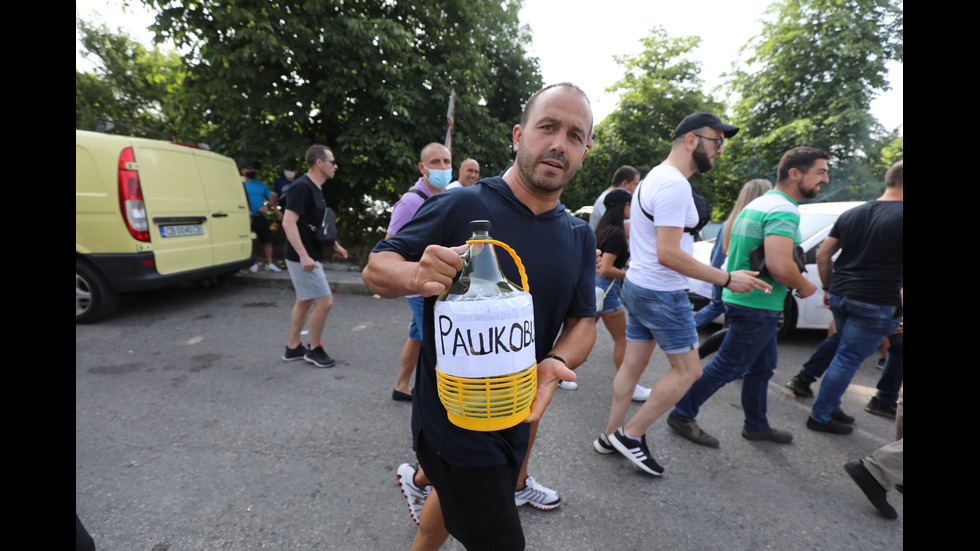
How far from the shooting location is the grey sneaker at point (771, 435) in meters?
3.01

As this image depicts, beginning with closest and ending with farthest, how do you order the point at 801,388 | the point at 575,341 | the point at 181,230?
the point at 575,341, the point at 801,388, the point at 181,230

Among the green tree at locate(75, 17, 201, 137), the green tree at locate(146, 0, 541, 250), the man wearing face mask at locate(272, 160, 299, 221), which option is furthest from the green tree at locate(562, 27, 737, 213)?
the green tree at locate(75, 17, 201, 137)

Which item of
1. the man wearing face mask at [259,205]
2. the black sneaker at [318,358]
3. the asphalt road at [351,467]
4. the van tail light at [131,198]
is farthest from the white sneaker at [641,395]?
the man wearing face mask at [259,205]

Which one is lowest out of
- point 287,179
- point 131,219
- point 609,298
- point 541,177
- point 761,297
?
point 609,298

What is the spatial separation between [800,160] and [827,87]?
628 inches

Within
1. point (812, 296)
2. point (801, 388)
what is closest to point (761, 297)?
point (801, 388)

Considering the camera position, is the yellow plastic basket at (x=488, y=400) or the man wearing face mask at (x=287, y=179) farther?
the man wearing face mask at (x=287, y=179)

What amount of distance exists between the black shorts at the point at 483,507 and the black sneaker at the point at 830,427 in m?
3.06

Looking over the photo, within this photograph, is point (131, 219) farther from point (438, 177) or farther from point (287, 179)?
point (438, 177)

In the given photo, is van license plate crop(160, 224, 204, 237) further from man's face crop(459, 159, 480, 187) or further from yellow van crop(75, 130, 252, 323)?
man's face crop(459, 159, 480, 187)

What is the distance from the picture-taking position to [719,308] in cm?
422

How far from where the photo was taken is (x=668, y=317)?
2451mm

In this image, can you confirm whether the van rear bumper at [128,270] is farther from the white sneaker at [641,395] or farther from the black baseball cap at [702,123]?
the black baseball cap at [702,123]
